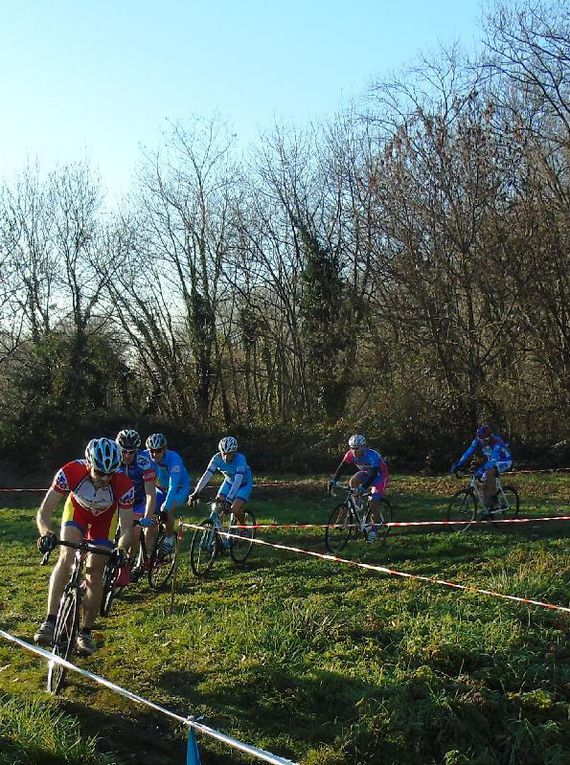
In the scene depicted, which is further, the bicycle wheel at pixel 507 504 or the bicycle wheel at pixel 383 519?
the bicycle wheel at pixel 507 504

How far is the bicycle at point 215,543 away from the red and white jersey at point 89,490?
4.09 m

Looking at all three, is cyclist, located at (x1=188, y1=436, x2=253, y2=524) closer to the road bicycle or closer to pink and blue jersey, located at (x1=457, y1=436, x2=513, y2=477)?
the road bicycle

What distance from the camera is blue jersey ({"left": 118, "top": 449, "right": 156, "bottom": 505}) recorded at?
30.6 feet

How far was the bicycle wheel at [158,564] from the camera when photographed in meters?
10.3

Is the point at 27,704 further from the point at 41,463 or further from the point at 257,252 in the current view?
the point at 257,252

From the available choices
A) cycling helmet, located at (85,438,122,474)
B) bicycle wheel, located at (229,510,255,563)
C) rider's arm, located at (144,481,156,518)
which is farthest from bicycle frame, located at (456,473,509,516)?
cycling helmet, located at (85,438,122,474)

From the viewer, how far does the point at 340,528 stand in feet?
40.7

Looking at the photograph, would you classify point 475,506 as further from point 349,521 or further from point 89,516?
point 89,516

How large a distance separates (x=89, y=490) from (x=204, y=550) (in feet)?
15.4

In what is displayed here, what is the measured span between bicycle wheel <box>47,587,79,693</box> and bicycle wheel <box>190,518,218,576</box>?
4.59 metres

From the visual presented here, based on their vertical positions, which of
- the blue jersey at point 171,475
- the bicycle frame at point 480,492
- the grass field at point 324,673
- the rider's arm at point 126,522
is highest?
the blue jersey at point 171,475

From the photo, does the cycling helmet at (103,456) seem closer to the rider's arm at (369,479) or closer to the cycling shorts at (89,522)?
the cycling shorts at (89,522)

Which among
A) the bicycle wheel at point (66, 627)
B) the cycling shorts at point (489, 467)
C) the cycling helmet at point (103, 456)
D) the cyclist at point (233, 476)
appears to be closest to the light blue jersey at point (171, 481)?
the cyclist at point (233, 476)

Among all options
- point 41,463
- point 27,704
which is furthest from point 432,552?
point 41,463
